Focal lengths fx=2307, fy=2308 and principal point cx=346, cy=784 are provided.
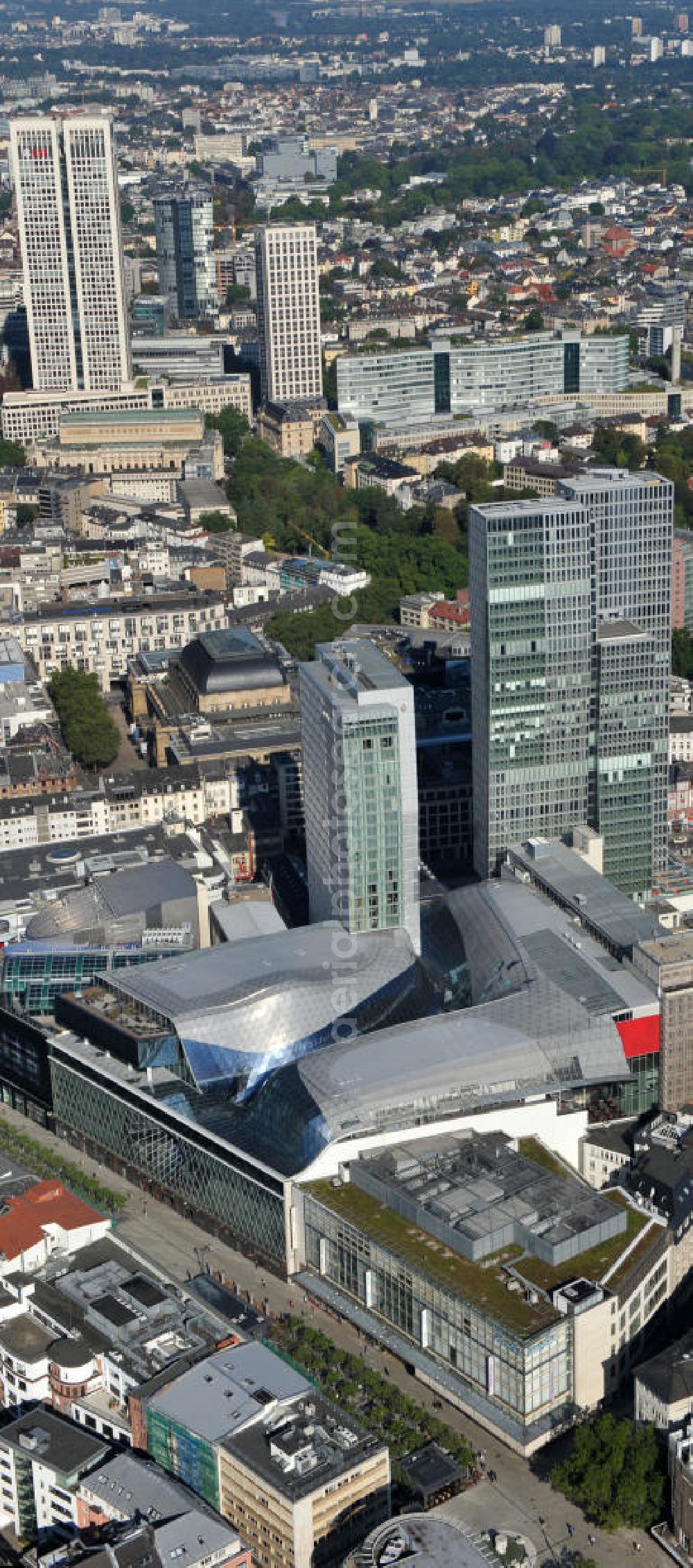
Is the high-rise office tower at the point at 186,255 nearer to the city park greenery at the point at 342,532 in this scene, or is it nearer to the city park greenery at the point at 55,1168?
the city park greenery at the point at 342,532

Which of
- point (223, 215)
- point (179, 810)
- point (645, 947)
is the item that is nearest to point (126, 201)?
point (223, 215)

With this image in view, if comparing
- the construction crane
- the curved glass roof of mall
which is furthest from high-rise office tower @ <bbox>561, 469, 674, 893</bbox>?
the construction crane

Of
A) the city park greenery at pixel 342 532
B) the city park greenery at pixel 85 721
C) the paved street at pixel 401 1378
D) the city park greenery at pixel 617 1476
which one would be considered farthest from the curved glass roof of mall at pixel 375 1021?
the city park greenery at pixel 342 532

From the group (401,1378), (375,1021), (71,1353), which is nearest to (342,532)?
(375,1021)

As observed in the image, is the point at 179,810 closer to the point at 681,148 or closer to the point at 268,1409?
the point at 268,1409

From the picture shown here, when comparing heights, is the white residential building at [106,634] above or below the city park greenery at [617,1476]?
above

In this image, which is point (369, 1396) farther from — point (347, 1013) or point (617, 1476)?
point (347, 1013)
